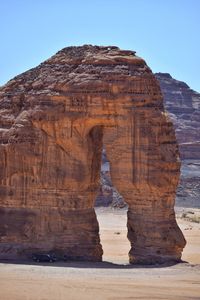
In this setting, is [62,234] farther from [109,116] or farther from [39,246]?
[109,116]

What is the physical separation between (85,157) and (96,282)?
8.12 m

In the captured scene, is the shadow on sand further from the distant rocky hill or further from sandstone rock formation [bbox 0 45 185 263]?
the distant rocky hill

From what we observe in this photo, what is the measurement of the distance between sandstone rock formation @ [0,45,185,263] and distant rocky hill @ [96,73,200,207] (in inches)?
1583

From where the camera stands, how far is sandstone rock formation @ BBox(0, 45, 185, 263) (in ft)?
95.2

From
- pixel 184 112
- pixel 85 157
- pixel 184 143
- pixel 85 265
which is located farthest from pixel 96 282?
pixel 184 112

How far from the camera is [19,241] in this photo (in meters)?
30.1

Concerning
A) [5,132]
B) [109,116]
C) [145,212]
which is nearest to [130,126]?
[109,116]

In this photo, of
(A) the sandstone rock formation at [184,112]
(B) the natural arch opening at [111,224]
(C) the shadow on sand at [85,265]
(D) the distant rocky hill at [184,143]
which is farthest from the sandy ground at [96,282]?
(A) the sandstone rock formation at [184,112]

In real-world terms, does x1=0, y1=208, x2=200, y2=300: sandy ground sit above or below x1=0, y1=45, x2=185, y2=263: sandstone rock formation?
below

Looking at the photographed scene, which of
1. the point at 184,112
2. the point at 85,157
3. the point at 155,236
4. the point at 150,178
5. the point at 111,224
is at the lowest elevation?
the point at 111,224

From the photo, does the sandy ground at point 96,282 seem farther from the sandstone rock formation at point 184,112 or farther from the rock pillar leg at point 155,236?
the sandstone rock formation at point 184,112

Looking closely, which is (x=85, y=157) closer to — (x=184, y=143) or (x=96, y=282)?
(x=96, y=282)

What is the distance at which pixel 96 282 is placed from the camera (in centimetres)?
2284

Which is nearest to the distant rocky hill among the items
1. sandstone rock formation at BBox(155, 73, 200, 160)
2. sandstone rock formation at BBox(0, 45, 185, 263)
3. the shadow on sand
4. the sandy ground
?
sandstone rock formation at BBox(155, 73, 200, 160)
